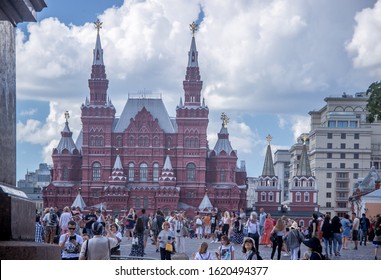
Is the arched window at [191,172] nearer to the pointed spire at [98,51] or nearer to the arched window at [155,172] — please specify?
the arched window at [155,172]

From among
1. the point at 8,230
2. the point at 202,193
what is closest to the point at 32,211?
the point at 8,230

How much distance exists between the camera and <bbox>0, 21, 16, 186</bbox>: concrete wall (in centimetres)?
527

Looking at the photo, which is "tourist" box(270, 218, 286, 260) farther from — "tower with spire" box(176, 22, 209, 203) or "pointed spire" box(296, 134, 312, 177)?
"tower with spire" box(176, 22, 209, 203)

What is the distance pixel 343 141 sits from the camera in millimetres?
11508

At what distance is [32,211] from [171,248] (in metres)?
4.20

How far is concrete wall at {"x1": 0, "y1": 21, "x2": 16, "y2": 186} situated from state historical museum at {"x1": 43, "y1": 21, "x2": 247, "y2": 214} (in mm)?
15471

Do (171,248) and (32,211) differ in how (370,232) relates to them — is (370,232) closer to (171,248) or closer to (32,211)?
(171,248)

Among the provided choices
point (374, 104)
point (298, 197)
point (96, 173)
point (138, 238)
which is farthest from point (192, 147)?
point (138, 238)

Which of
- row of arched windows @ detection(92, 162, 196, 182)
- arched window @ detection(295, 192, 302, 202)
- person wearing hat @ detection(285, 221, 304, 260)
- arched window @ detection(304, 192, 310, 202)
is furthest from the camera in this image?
arched window @ detection(295, 192, 302, 202)

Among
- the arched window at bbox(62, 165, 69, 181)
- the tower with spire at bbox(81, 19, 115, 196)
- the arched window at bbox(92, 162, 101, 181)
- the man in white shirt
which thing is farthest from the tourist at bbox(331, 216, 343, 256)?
the arched window at bbox(62, 165, 69, 181)

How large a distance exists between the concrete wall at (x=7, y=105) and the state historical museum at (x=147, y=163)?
15.5 meters

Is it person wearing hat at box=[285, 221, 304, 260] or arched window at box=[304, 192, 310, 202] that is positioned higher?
person wearing hat at box=[285, 221, 304, 260]

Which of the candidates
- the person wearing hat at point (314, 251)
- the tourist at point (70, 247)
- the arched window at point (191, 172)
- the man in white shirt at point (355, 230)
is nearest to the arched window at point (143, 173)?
the arched window at point (191, 172)

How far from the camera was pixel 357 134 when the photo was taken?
37.2 feet
